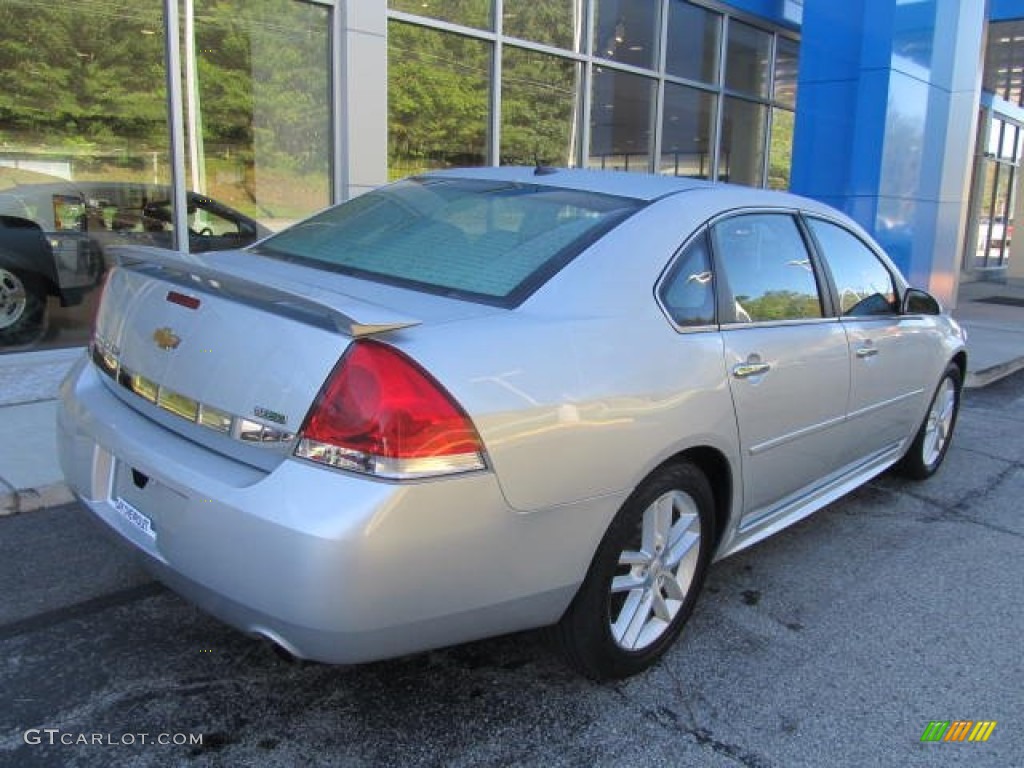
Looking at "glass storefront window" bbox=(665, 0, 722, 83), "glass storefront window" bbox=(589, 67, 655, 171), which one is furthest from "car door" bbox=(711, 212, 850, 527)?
"glass storefront window" bbox=(665, 0, 722, 83)

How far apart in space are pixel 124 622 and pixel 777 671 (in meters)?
2.26

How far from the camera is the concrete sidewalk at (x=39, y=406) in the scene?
415 centimetres

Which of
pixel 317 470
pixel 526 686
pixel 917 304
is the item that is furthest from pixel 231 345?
pixel 917 304

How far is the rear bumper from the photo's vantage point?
2074 mm

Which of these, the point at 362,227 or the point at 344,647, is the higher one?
the point at 362,227

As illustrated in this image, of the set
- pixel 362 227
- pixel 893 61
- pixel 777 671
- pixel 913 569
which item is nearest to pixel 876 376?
pixel 913 569

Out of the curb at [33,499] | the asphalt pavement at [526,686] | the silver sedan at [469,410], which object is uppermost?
the silver sedan at [469,410]

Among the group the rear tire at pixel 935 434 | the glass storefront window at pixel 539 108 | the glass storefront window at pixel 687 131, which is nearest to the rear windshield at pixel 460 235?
the rear tire at pixel 935 434

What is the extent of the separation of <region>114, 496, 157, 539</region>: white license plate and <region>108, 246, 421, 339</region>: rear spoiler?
0.66 metres

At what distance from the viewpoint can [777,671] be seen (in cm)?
297

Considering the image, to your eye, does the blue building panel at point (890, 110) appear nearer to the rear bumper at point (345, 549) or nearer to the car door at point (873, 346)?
the car door at point (873, 346)

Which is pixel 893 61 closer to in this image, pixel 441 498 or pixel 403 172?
pixel 403 172

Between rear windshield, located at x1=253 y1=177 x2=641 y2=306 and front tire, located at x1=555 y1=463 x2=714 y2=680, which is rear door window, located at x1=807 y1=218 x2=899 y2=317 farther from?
front tire, located at x1=555 y1=463 x2=714 y2=680

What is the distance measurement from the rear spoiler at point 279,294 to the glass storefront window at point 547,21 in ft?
25.2
